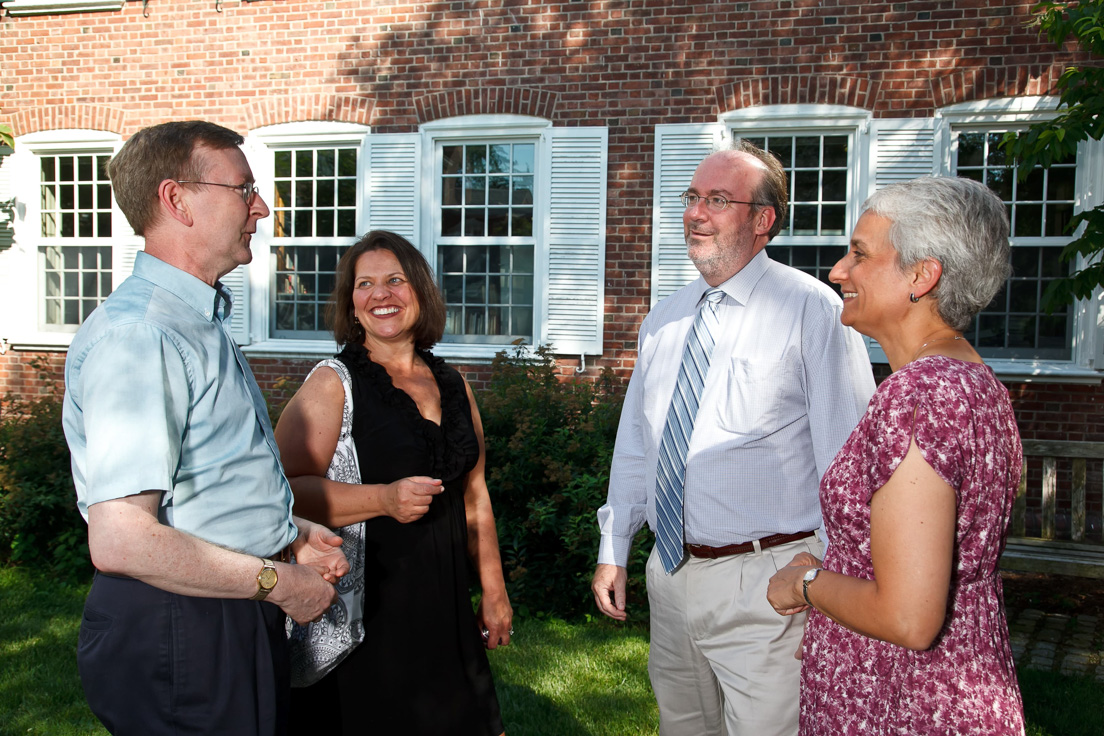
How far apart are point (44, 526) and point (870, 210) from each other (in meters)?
6.32

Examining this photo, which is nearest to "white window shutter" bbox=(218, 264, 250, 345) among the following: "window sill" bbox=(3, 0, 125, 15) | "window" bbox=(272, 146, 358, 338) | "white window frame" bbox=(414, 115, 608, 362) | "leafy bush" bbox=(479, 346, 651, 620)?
"window" bbox=(272, 146, 358, 338)

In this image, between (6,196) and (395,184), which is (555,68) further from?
(6,196)

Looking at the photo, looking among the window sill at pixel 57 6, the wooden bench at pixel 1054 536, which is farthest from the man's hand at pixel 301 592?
the window sill at pixel 57 6

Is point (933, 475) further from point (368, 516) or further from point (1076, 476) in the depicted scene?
point (1076, 476)

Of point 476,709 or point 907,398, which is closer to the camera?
point 907,398

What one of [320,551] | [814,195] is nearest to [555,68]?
[814,195]

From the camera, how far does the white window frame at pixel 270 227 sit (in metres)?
8.56

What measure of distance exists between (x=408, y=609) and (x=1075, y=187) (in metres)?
7.26

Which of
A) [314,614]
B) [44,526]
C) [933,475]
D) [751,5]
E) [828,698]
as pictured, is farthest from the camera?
[751,5]

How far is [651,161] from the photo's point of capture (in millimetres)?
7922

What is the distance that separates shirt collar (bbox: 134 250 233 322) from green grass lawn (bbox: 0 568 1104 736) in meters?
2.52

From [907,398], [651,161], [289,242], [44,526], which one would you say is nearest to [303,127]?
[289,242]

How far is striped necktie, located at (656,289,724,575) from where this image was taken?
251cm

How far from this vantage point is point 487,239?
8.43m
